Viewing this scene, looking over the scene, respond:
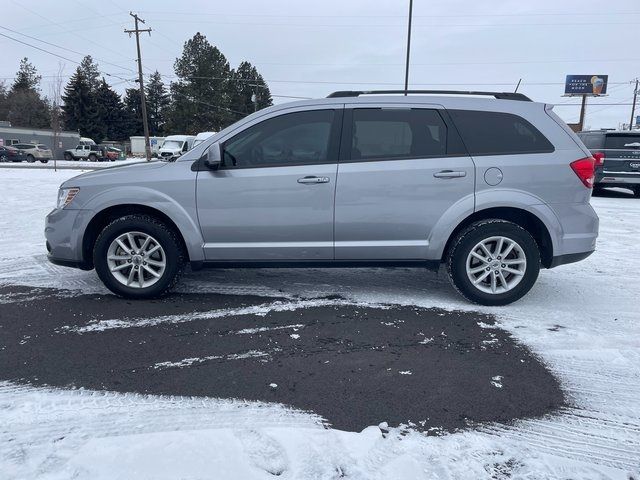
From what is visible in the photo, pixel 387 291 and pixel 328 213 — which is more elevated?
pixel 328 213

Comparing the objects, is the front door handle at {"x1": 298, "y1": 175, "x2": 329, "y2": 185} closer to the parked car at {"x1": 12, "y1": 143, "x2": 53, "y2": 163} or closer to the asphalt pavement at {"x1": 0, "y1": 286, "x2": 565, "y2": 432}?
the asphalt pavement at {"x1": 0, "y1": 286, "x2": 565, "y2": 432}

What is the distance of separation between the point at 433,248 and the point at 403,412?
204cm

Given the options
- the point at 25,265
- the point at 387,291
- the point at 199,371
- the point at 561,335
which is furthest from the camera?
the point at 25,265

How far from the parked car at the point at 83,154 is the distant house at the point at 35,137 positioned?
12.3 feet

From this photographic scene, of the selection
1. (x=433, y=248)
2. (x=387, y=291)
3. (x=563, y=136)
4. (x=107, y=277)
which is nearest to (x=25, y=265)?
(x=107, y=277)

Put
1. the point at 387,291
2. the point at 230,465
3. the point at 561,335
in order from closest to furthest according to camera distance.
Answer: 1. the point at 230,465
2. the point at 561,335
3. the point at 387,291

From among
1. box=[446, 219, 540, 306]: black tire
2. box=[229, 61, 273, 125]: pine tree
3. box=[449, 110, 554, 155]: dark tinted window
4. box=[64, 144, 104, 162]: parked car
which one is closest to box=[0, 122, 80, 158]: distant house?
box=[64, 144, 104, 162]: parked car

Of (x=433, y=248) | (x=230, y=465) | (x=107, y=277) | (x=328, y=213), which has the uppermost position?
(x=328, y=213)

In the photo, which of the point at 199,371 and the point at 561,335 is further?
the point at 561,335

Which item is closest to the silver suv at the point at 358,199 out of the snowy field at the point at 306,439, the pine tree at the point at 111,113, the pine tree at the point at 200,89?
the snowy field at the point at 306,439

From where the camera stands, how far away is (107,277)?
450cm

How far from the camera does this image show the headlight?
450 centimetres

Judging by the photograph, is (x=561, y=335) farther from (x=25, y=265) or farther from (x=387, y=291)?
(x=25, y=265)

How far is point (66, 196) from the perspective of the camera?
454cm
